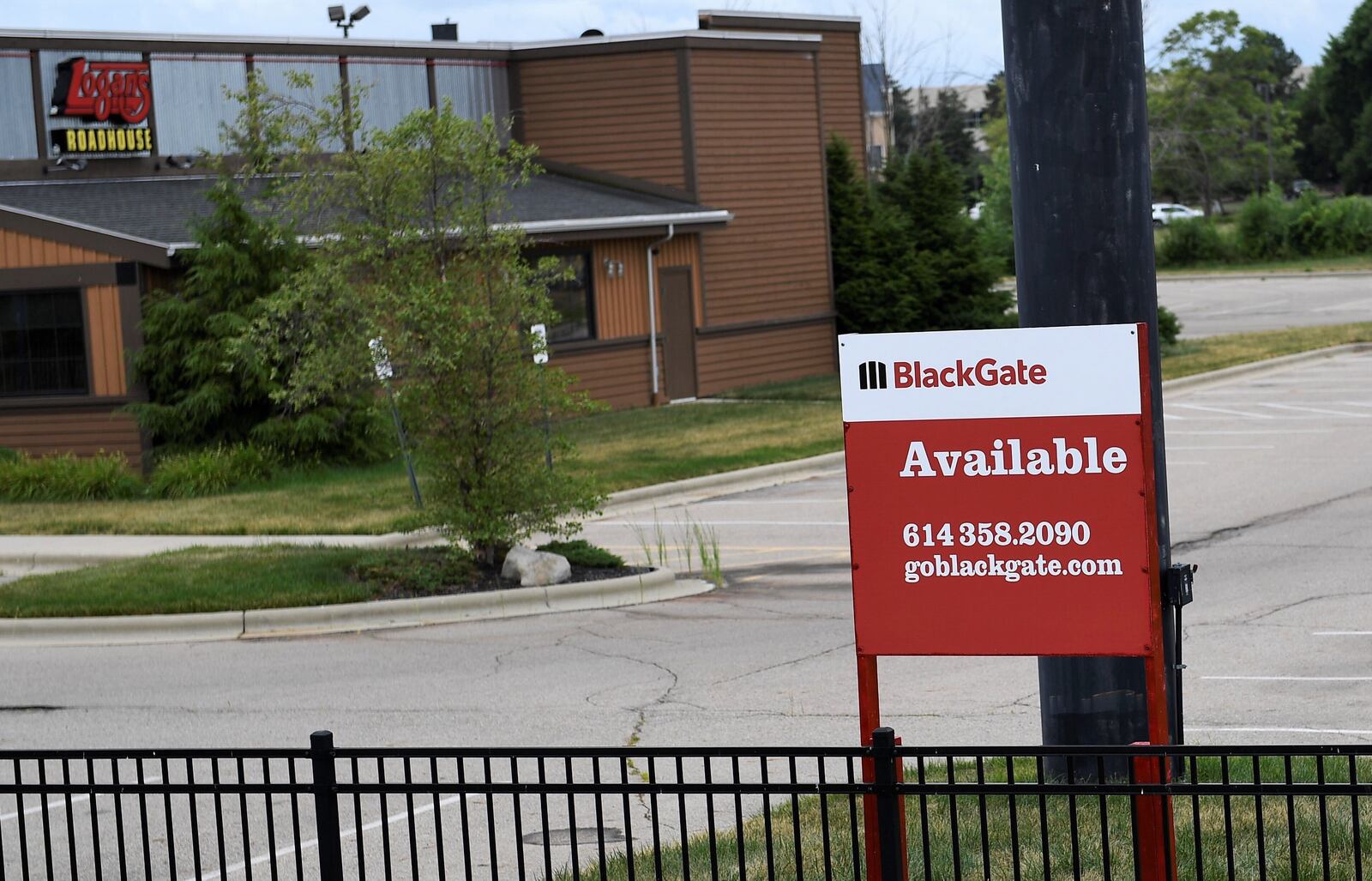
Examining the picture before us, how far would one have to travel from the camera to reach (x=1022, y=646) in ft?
19.1

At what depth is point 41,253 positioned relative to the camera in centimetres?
2309

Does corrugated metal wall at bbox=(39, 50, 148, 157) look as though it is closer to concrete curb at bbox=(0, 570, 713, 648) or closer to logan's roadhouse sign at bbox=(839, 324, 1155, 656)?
concrete curb at bbox=(0, 570, 713, 648)

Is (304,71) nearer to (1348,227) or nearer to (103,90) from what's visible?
(103,90)

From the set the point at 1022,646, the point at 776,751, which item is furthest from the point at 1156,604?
the point at 776,751

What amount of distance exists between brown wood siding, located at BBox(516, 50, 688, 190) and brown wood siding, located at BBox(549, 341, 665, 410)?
3.50m

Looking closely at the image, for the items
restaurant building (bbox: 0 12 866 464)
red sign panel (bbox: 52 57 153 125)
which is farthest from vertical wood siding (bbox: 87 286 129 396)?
red sign panel (bbox: 52 57 153 125)

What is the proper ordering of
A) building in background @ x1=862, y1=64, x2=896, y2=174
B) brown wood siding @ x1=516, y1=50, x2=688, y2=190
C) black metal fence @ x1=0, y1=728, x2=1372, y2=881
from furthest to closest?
building in background @ x1=862, y1=64, x2=896, y2=174 < brown wood siding @ x1=516, y1=50, x2=688, y2=190 < black metal fence @ x1=0, y1=728, x2=1372, y2=881

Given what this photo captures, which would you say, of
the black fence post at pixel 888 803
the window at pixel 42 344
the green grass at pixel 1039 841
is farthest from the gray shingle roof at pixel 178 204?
the black fence post at pixel 888 803

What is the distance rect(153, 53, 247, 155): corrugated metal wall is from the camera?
27.7m

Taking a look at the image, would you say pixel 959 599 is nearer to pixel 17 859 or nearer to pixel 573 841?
pixel 573 841

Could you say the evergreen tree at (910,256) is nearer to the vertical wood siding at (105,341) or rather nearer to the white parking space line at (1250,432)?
the white parking space line at (1250,432)

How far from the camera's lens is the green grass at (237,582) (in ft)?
47.8

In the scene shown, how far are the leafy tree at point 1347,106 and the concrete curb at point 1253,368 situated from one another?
60.7 metres

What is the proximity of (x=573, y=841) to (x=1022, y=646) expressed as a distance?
5.54 ft
